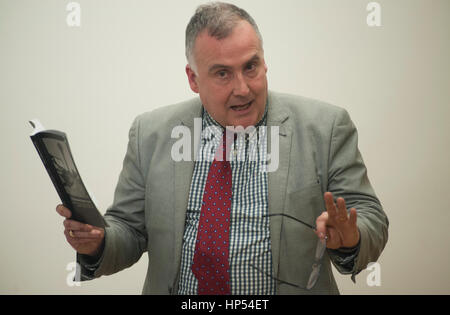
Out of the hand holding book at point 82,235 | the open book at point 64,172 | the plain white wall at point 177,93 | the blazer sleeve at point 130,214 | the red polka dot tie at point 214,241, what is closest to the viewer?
the open book at point 64,172

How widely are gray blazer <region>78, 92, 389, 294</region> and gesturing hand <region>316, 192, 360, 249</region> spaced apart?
0.11m

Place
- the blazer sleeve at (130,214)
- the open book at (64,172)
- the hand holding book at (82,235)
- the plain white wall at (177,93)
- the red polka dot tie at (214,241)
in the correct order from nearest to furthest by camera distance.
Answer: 1. the open book at (64,172)
2. the hand holding book at (82,235)
3. the red polka dot tie at (214,241)
4. the blazer sleeve at (130,214)
5. the plain white wall at (177,93)

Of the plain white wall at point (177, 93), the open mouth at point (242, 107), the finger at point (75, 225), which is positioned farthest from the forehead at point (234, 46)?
the plain white wall at point (177, 93)

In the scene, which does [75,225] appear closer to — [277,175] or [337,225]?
[277,175]

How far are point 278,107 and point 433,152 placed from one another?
1266 millimetres

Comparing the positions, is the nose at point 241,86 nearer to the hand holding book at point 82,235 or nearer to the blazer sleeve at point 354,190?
the blazer sleeve at point 354,190

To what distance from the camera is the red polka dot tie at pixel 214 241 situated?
159 cm

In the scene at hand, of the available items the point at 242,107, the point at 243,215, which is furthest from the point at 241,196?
the point at 242,107

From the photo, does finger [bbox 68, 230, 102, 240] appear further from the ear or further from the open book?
the ear

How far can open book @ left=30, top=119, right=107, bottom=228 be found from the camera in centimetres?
128

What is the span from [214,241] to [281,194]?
264mm

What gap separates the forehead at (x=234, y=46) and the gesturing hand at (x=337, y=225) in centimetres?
57

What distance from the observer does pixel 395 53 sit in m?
2.61
